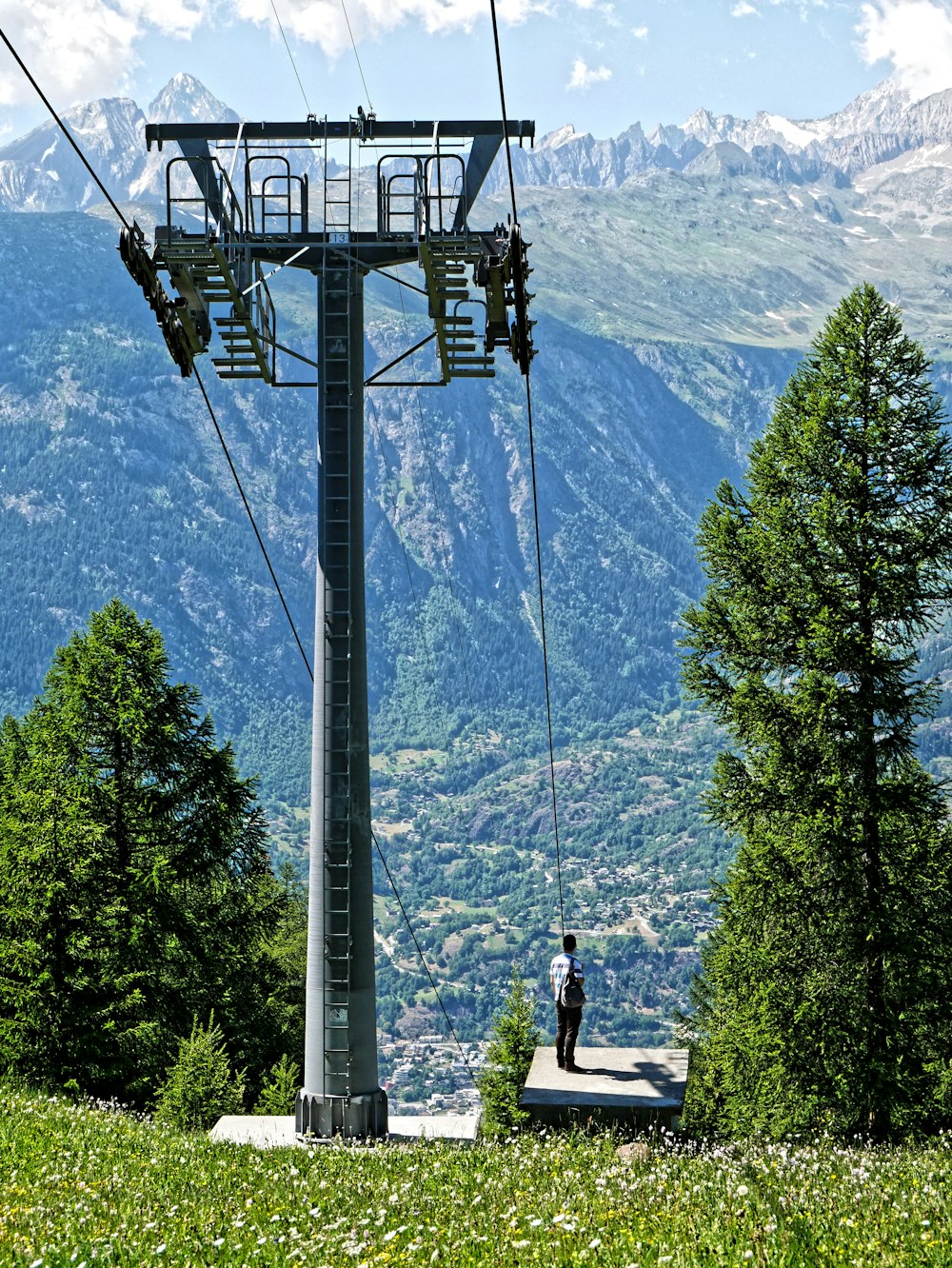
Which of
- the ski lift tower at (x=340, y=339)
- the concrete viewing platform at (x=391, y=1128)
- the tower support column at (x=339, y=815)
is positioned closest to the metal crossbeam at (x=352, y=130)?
the ski lift tower at (x=340, y=339)

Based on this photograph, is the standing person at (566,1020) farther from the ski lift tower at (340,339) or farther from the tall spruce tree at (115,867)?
the tall spruce tree at (115,867)

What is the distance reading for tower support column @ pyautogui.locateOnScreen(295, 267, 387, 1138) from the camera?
18.7 meters

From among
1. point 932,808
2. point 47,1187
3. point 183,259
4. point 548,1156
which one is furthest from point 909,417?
point 47,1187

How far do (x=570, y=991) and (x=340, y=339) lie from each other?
29.3 feet

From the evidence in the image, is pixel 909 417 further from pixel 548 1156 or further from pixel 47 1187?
pixel 47 1187

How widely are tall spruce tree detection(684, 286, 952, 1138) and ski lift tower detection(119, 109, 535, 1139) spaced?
256 inches

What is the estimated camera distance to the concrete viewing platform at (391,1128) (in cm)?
1880

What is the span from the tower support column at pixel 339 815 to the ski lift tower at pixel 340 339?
2cm

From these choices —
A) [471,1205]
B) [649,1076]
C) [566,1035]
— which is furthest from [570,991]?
[471,1205]

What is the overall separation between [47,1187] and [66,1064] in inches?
709

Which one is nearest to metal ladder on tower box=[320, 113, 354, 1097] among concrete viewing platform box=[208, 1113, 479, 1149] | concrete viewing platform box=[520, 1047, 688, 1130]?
concrete viewing platform box=[208, 1113, 479, 1149]

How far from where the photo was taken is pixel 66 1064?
28203 millimetres

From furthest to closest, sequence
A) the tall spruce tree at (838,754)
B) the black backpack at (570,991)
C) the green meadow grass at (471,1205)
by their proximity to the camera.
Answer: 1. the tall spruce tree at (838,754)
2. the black backpack at (570,991)
3. the green meadow grass at (471,1205)

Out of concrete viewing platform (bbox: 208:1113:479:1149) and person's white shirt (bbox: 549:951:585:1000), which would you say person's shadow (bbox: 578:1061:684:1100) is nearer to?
person's white shirt (bbox: 549:951:585:1000)
